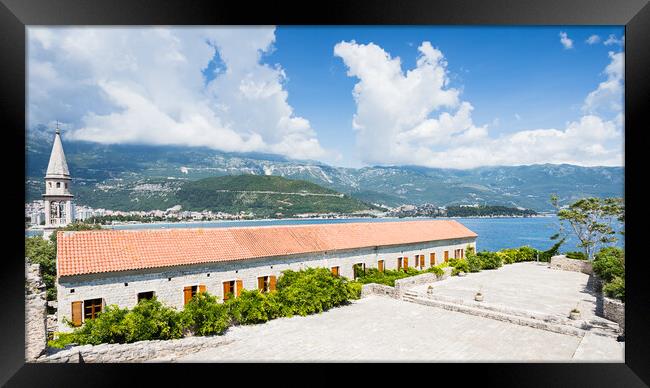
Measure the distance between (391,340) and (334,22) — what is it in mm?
7005

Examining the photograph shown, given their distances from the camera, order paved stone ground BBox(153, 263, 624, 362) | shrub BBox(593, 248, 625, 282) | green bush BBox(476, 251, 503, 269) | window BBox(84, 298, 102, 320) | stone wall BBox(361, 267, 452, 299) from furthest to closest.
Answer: green bush BBox(476, 251, 503, 269) → stone wall BBox(361, 267, 452, 299) → shrub BBox(593, 248, 625, 282) → window BBox(84, 298, 102, 320) → paved stone ground BBox(153, 263, 624, 362)

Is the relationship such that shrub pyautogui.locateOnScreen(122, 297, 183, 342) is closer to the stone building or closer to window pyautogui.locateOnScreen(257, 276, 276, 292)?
the stone building

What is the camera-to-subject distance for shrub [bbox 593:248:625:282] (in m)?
11.5

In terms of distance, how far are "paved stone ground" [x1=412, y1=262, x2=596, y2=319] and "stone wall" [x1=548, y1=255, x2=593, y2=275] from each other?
54 cm

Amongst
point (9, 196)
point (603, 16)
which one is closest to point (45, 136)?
point (9, 196)

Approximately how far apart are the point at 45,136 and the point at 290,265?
7791 cm

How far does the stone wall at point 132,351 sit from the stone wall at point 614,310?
1024 cm

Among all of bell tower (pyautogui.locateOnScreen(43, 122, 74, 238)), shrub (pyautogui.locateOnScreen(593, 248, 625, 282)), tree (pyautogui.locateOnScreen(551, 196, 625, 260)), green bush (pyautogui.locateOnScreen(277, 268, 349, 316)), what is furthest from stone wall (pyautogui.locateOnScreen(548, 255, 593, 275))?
bell tower (pyautogui.locateOnScreen(43, 122, 74, 238))

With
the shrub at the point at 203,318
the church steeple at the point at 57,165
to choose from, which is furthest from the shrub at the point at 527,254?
the church steeple at the point at 57,165

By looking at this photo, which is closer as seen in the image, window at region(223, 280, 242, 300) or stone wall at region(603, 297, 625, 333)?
stone wall at region(603, 297, 625, 333)

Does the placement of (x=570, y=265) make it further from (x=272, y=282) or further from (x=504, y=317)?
(x=272, y=282)

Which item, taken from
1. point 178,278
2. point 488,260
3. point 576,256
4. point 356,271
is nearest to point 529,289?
point 488,260

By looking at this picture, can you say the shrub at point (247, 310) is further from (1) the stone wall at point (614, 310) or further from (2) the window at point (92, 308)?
(1) the stone wall at point (614, 310)

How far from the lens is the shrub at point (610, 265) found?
1150 cm
